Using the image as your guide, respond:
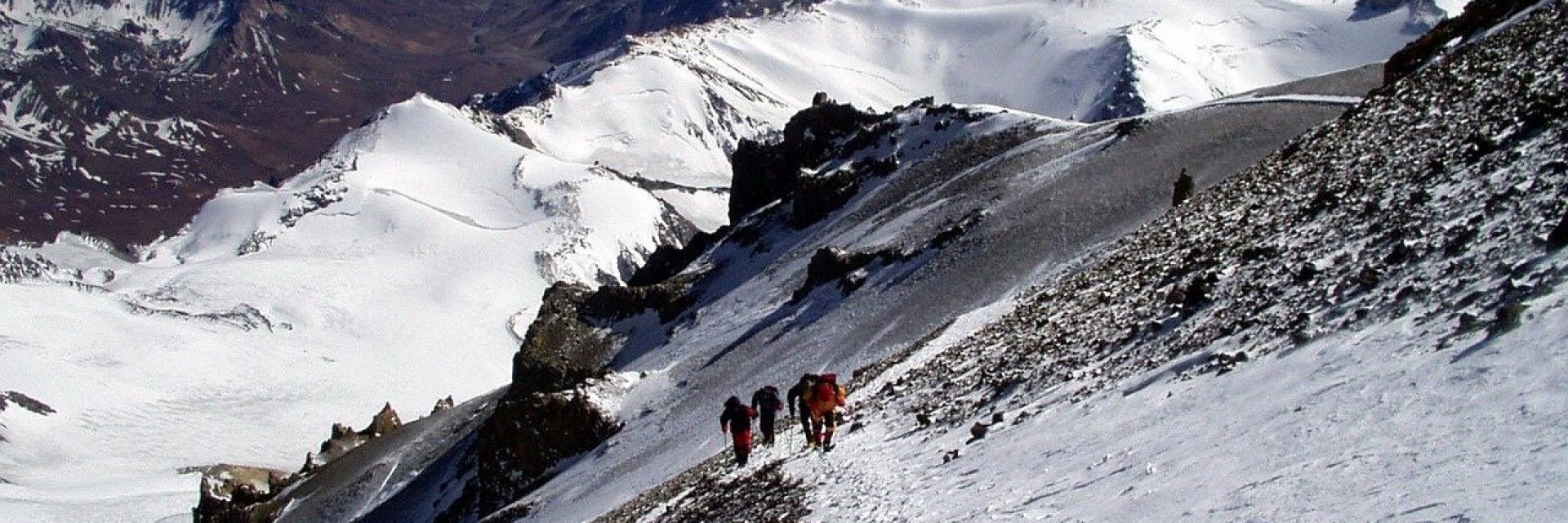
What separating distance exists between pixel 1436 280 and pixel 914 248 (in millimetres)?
36742

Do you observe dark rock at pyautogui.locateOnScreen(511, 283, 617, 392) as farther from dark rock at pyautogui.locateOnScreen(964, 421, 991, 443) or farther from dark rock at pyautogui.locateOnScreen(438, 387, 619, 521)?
dark rock at pyautogui.locateOnScreen(964, 421, 991, 443)

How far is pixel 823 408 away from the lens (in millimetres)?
23391

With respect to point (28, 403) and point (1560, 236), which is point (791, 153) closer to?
point (1560, 236)

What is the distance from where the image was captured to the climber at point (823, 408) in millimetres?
23234

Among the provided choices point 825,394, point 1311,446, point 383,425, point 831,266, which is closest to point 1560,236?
point 1311,446

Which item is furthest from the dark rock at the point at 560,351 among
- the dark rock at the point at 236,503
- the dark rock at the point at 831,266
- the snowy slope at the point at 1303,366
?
the snowy slope at the point at 1303,366

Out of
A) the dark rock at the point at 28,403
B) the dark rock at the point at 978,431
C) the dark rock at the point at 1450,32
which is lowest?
the dark rock at the point at 978,431

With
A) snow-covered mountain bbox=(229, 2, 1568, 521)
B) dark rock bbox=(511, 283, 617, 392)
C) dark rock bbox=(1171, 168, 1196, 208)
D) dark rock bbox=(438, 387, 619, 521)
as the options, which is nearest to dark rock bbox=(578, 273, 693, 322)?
dark rock bbox=(511, 283, 617, 392)

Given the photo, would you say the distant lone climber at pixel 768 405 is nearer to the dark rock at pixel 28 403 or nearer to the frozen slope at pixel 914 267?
the frozen slope at pixel 914 267

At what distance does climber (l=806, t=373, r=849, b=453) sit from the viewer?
2323cm

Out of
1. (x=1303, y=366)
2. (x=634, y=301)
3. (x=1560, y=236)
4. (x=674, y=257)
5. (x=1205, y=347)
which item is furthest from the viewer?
(x=674, y=257)

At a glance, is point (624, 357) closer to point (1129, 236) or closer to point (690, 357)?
point (690, 357)

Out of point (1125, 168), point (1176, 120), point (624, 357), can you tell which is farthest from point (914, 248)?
point (624, 357)

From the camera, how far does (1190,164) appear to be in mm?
46750
